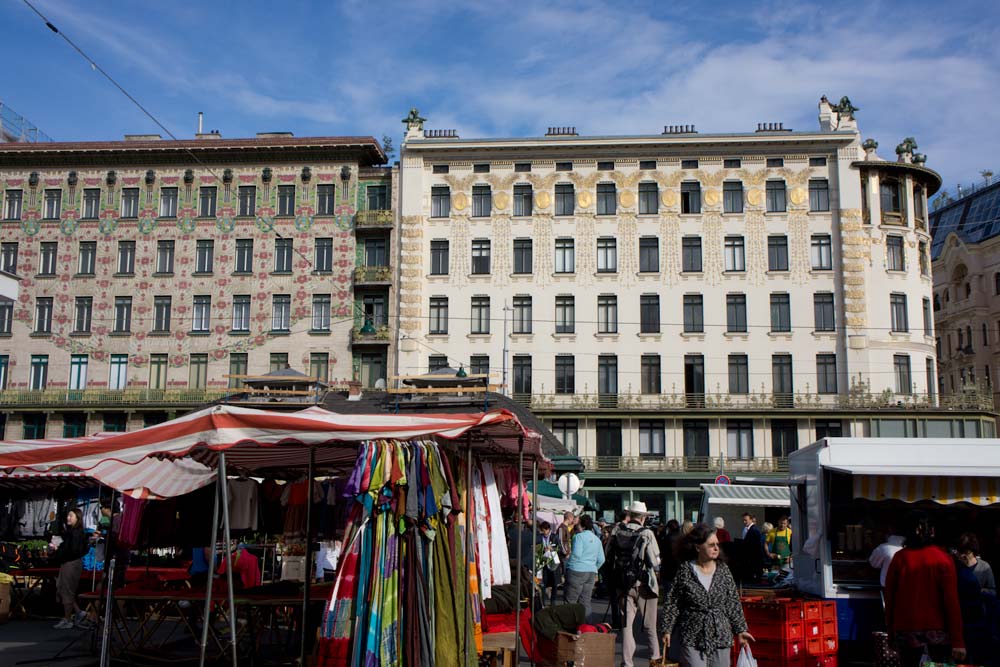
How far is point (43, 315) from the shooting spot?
48.7 metres

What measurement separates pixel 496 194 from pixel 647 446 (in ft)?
43.8

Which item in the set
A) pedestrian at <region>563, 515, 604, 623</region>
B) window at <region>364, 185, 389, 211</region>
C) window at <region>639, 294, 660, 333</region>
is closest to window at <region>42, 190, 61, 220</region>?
window at <region>364, 185, 389, 211</region>

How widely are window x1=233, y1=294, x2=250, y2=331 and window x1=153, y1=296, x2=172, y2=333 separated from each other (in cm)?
320

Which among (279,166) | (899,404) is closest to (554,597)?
(899,404)

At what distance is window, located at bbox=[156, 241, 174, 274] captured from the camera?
159 ft

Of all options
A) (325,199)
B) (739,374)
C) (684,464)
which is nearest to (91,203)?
(325,199)

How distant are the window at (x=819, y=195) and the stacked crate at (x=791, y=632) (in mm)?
35973

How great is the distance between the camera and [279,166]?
1891 inches

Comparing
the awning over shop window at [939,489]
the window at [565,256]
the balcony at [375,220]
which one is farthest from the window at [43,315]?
the awning over shop window at [939,489]

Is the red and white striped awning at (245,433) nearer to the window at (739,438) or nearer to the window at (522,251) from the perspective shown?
the window at (739,438)

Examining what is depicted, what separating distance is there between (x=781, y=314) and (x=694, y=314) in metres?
3.82

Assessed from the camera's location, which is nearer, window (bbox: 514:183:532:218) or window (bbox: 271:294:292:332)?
window (bbox: 271:294:292:332)

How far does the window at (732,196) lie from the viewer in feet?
154

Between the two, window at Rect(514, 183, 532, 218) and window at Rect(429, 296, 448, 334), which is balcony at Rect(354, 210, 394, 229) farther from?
window at Rect(514, 183, 532, 218)
